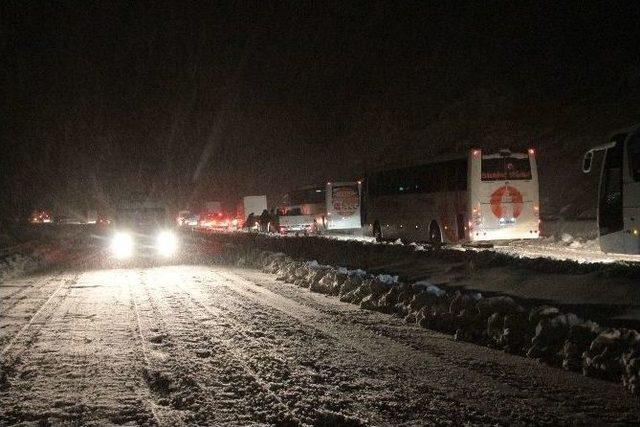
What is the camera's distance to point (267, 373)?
8094 millimetres

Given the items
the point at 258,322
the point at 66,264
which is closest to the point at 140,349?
the point at 258,322

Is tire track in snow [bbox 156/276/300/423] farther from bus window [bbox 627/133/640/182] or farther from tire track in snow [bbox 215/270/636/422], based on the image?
bus window [bbox 627/133/640/182]

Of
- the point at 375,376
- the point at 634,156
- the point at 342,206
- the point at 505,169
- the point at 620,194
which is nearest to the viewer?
the point at 375,376

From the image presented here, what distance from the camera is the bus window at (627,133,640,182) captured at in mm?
17750

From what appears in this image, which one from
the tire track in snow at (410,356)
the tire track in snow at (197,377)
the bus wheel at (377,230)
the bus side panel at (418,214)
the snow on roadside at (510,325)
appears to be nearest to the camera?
the tire track in snow at (197,377)

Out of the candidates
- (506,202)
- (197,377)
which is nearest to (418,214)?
(506,202)

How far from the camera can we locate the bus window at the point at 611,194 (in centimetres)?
1830

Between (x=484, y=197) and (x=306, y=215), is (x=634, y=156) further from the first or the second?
(x=306, y=215)

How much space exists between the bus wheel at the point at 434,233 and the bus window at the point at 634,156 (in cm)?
1100

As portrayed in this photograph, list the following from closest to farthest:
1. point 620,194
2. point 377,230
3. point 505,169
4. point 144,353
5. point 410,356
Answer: point 410,356 → point 144,353 → point 620,194 → point 505,169 → point 377,230

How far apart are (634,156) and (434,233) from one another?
38.6ft

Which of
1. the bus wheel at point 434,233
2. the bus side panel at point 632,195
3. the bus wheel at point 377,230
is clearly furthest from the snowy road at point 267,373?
the bus wheel at point 377,230

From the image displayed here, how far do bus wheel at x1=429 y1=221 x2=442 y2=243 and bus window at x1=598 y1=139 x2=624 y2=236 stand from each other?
9901mm

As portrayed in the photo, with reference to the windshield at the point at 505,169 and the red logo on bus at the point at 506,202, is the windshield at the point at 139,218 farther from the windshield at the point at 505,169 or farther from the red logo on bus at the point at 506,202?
the red logo on bus at the point at 506,202
